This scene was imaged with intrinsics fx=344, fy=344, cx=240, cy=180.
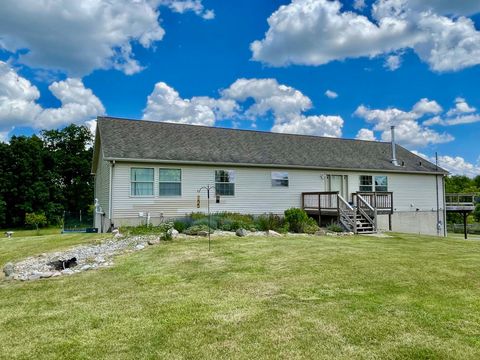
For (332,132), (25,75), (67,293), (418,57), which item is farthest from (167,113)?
(67,293)

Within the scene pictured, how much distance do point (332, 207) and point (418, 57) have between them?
33.4ft

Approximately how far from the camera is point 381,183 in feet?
70.1

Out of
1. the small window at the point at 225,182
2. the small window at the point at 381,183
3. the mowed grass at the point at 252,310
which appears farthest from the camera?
the small window at the point at 381,183

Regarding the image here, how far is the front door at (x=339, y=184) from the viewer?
789 inches

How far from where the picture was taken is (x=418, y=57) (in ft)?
62.9

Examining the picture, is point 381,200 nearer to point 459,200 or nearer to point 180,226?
point 180,226

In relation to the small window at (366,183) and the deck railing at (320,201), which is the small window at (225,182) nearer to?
the deck railing at (320,201)

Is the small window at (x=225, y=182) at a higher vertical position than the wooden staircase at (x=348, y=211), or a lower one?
higher

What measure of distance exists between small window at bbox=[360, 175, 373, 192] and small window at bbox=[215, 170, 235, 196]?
846 cm

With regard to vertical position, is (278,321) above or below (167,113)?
below

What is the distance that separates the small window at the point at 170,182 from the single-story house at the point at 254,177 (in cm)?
5

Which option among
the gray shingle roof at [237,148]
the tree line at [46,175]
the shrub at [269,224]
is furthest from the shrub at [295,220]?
the tree line at [46,175]

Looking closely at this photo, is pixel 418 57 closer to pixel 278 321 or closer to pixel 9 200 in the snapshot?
pixel 278 321

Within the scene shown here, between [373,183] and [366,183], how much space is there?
52cm
